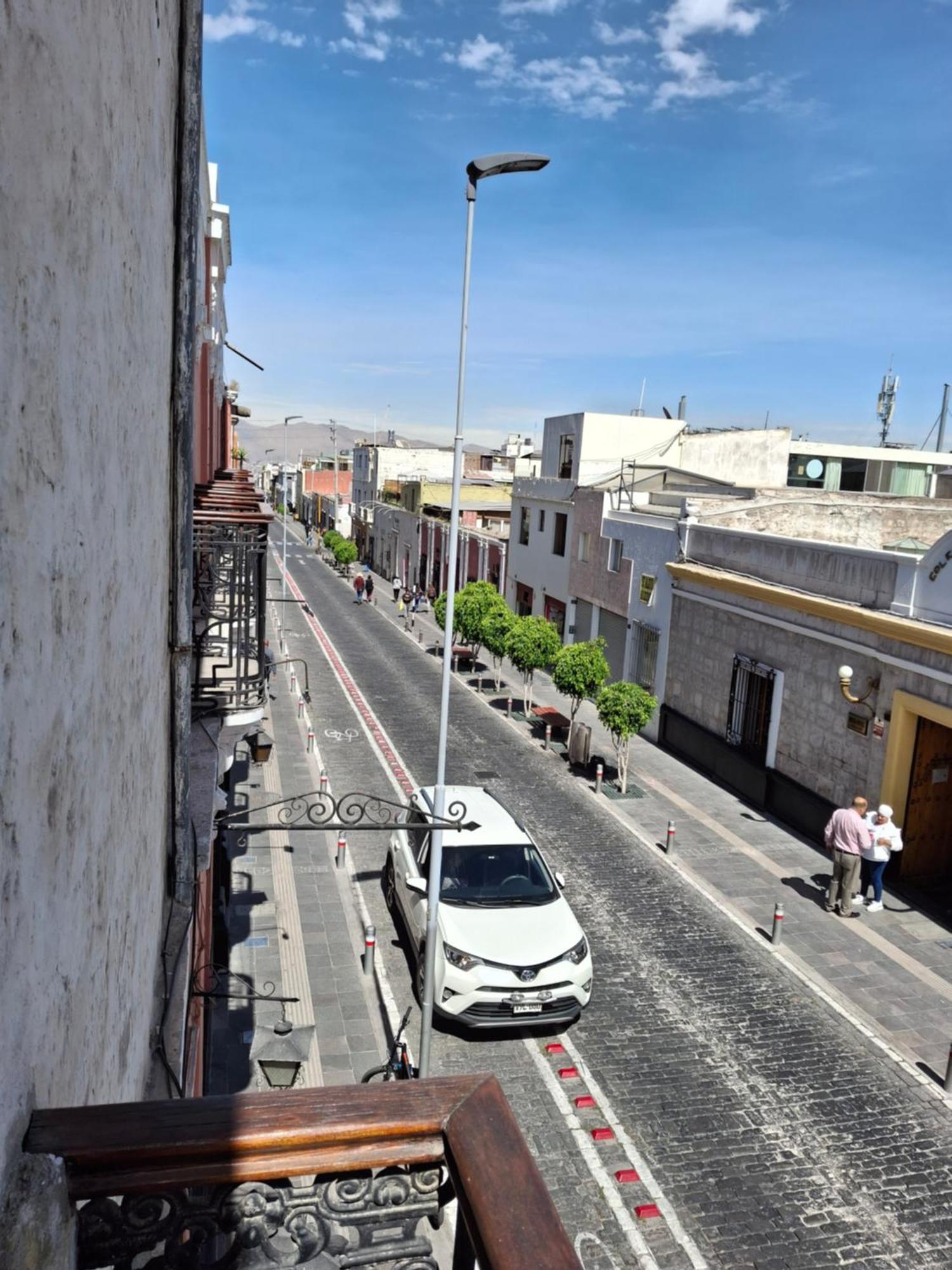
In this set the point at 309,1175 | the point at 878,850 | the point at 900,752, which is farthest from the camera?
the point at 900,752

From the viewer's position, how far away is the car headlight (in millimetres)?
9266

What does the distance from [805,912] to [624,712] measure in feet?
16.8

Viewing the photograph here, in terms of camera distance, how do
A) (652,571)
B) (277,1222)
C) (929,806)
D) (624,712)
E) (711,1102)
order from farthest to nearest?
(652,571) < (624,712) < (929,806) < (711,1102) < (277,1222)

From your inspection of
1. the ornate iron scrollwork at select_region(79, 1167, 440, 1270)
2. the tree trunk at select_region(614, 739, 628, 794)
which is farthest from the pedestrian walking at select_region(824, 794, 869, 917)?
the ornate iron scrollwork at select_region(79, 1167, 440, 1270)

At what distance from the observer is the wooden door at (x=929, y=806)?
14.0m

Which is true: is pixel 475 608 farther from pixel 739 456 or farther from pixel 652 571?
pixel 739 456

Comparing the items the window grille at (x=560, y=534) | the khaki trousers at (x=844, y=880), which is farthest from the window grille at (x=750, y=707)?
the window grille at (x=560, y=534)

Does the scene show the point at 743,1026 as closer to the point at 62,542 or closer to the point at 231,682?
the point at 231,682

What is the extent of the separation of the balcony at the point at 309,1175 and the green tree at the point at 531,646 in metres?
20.6

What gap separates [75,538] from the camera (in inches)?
69.5

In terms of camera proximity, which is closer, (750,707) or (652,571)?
(750,707)

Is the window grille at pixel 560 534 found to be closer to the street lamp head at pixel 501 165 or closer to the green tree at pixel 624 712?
the green tree at pixel 624 712

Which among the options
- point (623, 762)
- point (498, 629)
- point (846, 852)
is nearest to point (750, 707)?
point (623, 762)

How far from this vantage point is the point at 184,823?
13.7 ft
